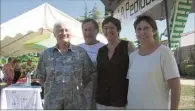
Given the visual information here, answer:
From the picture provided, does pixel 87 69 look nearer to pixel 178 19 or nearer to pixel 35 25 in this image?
pixel 178 19

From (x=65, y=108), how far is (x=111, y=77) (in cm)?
51

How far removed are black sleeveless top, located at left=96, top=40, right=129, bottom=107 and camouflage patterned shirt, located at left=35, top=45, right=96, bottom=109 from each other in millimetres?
167

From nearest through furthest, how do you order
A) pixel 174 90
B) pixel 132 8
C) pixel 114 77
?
pixel 174 90, pixel 114 77, pixel 132 8

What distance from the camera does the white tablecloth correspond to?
19.8 ft

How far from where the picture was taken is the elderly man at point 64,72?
2.87 meters

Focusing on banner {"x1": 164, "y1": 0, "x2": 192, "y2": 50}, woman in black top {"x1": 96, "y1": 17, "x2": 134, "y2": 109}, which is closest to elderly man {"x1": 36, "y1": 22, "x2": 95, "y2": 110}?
woman in black top {"x1": 96, "y1": 17, "x2": 134, "y2": 109}

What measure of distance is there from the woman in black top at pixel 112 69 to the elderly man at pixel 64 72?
0.16 m

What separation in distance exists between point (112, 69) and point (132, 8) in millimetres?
2042

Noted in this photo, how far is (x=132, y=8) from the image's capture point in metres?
4.68

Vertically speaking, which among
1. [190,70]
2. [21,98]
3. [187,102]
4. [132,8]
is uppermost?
[132,8]

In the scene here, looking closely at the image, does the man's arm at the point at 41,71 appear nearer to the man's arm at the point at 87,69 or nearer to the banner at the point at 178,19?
the man's arm at the point at 87,69

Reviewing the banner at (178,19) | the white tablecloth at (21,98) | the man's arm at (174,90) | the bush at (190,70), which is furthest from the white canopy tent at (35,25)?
the bush at (190,70)

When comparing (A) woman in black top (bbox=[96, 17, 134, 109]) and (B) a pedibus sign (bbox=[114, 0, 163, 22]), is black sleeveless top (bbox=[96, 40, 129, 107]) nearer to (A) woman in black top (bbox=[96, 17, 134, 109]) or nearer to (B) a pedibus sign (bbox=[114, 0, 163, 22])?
(A) woman in black top (bbox=[96, 17, 134, 109])

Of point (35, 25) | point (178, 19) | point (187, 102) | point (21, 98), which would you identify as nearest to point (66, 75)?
point (178, 19)
